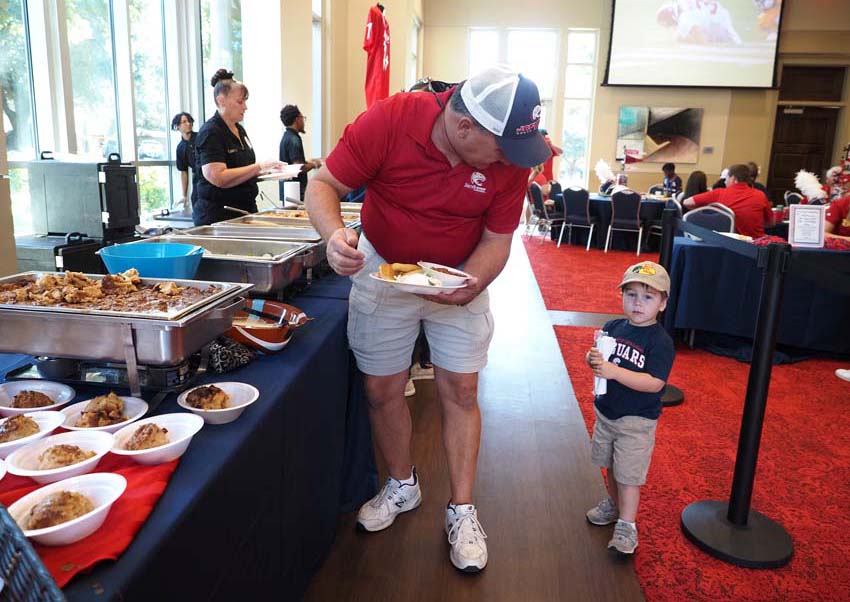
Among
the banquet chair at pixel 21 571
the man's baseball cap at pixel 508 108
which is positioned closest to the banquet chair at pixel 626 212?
the man's baseball cap at pixel 508 108

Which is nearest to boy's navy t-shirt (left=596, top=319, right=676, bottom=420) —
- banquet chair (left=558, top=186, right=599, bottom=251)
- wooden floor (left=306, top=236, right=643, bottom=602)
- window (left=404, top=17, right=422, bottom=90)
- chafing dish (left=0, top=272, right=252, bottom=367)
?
wooden floor (left=306, top=236, right=643, bottom=602)

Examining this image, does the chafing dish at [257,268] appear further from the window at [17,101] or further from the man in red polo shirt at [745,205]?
the man in red polo shirt at [745,205]

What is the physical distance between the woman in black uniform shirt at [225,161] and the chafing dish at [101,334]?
1486mm

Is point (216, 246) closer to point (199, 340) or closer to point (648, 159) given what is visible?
point (199, 340)

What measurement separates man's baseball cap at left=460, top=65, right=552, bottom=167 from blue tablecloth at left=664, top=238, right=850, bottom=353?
2.69m

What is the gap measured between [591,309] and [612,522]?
3.16m

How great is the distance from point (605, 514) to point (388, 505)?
65 centimetres

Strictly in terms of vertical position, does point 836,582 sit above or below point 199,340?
below

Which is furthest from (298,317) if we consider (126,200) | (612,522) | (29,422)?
(126,200)

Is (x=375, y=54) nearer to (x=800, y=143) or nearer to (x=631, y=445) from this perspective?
(x=631, y=445)

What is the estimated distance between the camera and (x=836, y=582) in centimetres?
171

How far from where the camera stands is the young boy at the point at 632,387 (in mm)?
1640

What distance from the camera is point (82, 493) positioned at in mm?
728

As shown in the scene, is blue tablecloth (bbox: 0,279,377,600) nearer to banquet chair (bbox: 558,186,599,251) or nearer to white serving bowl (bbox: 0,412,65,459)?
white serving bowl (bbox: 0,412,65,459)
